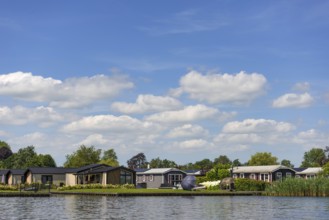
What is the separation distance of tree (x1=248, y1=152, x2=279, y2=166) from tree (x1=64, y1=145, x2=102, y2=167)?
4707 centimetres

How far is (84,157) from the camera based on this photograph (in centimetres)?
13812

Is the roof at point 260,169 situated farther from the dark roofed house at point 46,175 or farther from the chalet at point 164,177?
the dark roofed house at point 46,175

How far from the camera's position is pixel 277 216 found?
44.4 m

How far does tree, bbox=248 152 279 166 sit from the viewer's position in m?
158

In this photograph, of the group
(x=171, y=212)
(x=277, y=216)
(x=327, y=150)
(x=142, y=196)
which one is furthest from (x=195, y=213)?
(x=327, y=150)

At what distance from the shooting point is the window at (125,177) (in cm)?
10269

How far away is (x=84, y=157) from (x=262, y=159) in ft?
174

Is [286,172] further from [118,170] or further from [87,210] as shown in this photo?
[87,210]

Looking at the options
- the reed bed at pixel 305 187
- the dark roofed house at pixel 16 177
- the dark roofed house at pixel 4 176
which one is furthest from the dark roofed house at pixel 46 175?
the reed bed at pixel 305 187

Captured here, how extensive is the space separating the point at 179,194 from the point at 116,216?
37.8 metres

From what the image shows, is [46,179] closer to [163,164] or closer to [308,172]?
[308,172]

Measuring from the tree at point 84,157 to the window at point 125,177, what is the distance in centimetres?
3505

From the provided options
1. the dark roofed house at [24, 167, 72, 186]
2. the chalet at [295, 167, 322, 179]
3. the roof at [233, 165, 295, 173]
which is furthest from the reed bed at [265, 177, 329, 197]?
the dark roofed house at [24, 167, 72, 186]

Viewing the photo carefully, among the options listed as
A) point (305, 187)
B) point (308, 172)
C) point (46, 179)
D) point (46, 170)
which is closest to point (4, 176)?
point (46, 170)
